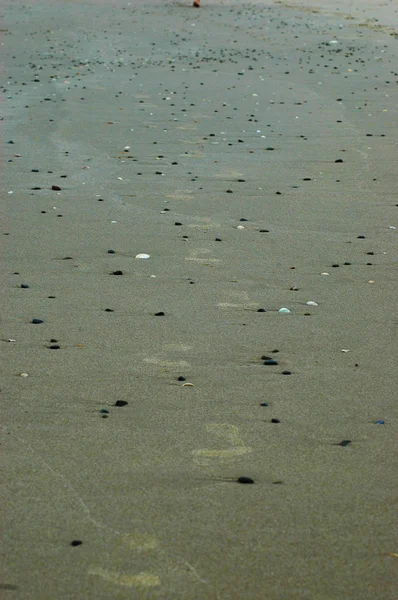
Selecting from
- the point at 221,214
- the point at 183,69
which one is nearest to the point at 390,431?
the point at 221,214

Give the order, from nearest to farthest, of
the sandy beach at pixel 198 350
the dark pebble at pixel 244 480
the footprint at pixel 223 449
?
the sandy beach at pixel 198 350 → the dark pebble at pixel 244 480 → the footprint at pixel 223 449

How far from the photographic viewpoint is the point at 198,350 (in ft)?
15.7

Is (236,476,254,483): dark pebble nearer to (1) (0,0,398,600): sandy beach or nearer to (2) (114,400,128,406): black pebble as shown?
(1) (0,0,398,600): sandy beach

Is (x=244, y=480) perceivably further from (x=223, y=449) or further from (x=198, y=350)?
(x=198, y=350)

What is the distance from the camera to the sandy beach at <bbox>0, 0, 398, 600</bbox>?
3.06m

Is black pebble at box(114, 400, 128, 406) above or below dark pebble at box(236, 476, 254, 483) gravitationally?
below

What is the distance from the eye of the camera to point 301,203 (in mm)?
7891

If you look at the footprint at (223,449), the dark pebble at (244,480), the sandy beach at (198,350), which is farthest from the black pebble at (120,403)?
the dark pebble at (244,480)

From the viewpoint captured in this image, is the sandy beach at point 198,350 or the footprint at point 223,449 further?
the footprint at point 223,449

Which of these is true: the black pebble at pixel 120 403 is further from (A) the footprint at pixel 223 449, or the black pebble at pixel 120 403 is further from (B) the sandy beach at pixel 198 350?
(A) the footprint at pixel 223 449

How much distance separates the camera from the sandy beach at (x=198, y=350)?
3059mm

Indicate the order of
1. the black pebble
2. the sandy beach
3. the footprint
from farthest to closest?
the black pebble → the footprint → the sandy beach

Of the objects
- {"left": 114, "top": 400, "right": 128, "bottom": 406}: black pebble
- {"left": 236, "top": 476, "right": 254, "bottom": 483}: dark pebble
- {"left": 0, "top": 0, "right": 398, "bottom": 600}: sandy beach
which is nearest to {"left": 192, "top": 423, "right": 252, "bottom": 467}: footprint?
{"left": 0, "top": 0, "right": 398, "bottom": 600}: sandy beach

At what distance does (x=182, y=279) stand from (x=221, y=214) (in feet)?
5.55
